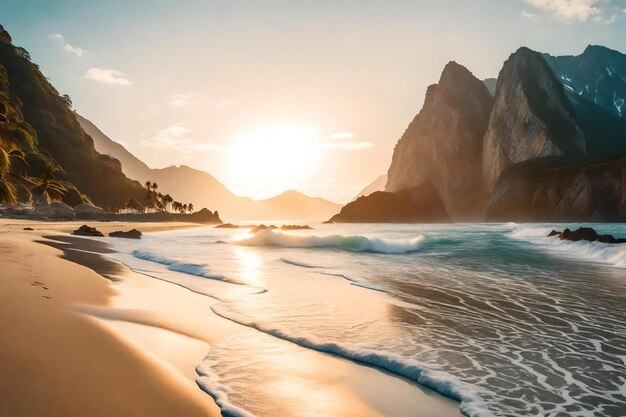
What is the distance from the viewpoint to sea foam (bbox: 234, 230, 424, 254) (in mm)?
29516

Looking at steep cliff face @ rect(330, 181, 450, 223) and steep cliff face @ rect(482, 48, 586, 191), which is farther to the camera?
steep cliff face @ rect(330, 181, 450, 223)

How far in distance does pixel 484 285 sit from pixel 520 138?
152m

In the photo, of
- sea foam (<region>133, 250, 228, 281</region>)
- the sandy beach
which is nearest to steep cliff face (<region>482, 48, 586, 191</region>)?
sea foam (<region>133, 250, 228, 281</region>)

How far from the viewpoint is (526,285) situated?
1316cm

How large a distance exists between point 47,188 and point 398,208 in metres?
134

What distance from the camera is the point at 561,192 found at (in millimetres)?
110062

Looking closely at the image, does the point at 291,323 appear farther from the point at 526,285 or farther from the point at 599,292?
the point at 599,292

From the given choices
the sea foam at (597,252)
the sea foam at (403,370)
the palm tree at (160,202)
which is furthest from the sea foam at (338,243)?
the palm tree at (160,202)

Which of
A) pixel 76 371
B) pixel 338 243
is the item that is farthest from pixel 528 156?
pixel 76 371

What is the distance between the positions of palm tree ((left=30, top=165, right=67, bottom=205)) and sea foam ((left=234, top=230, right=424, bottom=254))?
51.0 meters

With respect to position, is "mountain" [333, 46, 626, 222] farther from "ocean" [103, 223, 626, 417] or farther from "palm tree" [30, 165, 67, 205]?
"palm tree" [30, 165, 67, 205]

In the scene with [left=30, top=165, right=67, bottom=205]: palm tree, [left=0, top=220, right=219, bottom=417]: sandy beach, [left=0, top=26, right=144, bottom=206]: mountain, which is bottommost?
[left=0, top=220, right=219, bottom=417]: sandy beach

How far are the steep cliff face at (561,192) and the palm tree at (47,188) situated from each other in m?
126

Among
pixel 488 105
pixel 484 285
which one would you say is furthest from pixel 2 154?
pixel 488 105
